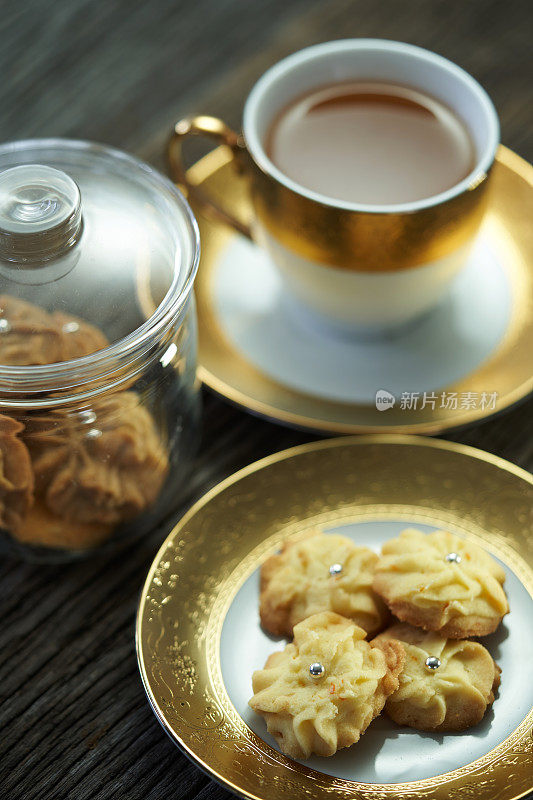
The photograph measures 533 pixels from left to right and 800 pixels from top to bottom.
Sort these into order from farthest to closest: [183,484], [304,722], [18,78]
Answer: [18,78] → [183,484] → [304,722]

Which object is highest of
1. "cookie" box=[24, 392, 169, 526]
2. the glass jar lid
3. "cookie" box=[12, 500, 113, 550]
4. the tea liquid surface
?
the glass jar lid

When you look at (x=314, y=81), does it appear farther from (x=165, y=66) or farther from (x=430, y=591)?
(x=430, y=591)

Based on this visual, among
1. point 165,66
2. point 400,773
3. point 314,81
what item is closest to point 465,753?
point 400,773

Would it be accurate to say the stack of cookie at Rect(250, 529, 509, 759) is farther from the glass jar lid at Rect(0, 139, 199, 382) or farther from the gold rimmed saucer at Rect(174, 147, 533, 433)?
the glass jar lid at Rect(0, 139, 199, 382)

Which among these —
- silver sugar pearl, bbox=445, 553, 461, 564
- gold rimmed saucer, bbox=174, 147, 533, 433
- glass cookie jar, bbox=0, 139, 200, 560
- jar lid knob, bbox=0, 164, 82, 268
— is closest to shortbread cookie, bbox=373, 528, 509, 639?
silver sugar pearl, bbox=445, 553, 461, 564

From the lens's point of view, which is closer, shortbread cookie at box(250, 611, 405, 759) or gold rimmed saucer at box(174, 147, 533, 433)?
shortbread cookie at box(250, 611, 405, 759)

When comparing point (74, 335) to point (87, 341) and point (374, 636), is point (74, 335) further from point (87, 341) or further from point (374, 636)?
point (374, 636)
